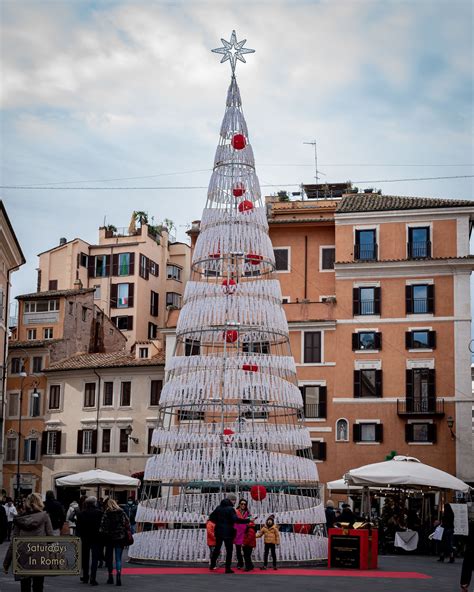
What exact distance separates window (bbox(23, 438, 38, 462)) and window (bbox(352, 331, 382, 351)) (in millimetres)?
20210

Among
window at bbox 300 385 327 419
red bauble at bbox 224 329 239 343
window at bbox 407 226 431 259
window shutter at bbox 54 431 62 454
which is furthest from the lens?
window shutter at bbox 54 431 62 454

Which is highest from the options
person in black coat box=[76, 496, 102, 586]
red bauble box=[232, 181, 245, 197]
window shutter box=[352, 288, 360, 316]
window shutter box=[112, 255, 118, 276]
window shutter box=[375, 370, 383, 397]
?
window shutter box=[112, 255, 118, 276]

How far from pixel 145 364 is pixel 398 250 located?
15480mm

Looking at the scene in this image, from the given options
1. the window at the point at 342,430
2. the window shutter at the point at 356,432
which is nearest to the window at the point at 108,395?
the window at the point at 342,430

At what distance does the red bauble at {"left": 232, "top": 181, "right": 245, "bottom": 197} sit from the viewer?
27984mm

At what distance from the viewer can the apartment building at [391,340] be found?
50.5m

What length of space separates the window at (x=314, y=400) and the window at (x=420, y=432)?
416 cm

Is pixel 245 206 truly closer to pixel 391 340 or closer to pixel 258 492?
pixel 258 492

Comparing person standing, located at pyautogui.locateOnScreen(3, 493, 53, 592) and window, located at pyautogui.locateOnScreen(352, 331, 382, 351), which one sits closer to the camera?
person standing, located at pyautogui.locateOnScreen(3, 493, 53, 592)

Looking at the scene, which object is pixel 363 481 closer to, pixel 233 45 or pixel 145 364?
pixel 233 45

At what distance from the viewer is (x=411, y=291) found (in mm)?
52438

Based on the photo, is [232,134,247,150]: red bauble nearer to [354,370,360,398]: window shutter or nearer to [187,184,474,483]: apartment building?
[187,184,474,483]: apartment building

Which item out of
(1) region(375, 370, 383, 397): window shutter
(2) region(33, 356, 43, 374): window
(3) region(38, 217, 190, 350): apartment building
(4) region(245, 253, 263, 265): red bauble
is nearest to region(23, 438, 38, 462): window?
(2) region(33, 356, 43, 374): window

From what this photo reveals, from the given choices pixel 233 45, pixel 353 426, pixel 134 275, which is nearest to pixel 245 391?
pixel 233 45
